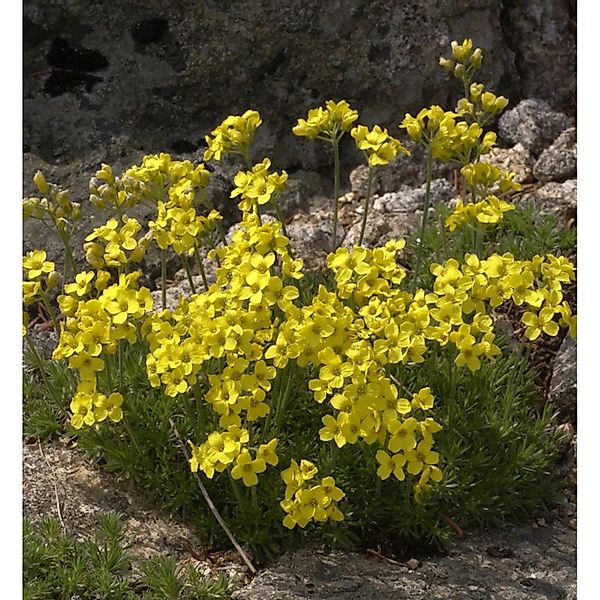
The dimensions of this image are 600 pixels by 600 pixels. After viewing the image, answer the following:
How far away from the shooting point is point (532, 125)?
502 cm

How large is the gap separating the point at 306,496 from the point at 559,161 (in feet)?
8.55

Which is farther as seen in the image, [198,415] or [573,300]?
[573,300]

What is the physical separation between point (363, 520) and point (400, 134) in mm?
2404

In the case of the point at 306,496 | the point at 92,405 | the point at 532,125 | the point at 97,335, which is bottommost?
the point at 306,496

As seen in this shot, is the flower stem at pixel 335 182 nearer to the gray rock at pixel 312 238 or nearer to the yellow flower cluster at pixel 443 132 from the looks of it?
the yellow flower cluster at pixel 443 132

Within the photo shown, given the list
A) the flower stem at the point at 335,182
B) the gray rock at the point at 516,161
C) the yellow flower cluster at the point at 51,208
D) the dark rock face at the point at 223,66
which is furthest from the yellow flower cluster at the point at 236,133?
the gray rock at the point at 516,161

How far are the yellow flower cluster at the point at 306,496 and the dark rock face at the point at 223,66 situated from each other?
2.34 meters

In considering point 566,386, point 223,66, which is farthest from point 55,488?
point 223,66

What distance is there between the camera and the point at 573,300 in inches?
163

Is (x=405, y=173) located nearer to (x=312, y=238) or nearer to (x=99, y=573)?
(x=312, y=238)

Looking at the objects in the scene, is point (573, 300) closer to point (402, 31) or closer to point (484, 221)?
point (484, 221)

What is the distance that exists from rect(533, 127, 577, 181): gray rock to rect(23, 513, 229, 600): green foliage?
108 inches
